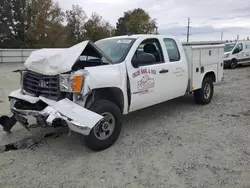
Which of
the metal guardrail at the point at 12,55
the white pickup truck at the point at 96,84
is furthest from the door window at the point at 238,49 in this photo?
the metal guardrail at the point at 12,55

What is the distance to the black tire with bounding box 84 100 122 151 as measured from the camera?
3.97 metres

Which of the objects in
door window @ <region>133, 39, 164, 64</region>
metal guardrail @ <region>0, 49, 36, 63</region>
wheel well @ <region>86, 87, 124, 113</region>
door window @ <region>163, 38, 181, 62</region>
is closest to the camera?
wheel well @ <region>86, 87, 124, 113</region>

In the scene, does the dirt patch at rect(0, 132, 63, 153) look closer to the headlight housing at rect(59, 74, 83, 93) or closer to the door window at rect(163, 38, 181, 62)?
the headlight housing at rect(59, 74, 83, 93)

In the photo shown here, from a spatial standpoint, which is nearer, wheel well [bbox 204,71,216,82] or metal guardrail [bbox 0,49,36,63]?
wheel well [bbox 204,71,216,82]

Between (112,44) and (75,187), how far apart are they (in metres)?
3.05

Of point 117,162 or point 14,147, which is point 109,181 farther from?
point 14,147

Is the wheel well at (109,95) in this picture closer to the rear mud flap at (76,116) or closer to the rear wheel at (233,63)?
the rear mud flap at (76,116)

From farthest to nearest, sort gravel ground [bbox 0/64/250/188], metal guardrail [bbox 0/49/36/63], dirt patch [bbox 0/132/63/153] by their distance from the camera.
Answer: metal guardrail [bbox 0/49/36/63] < dirt patch [bbox 0/132/63/153] < gravel ground [bbox 0/64/250/188]

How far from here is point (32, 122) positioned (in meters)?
4.07

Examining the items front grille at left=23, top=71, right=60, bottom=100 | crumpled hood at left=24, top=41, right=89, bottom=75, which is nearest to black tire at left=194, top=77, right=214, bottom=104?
crumpled hood at left=24, top=41, right=89, bottom=75

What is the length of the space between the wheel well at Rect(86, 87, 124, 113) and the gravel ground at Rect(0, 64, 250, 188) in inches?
28.6

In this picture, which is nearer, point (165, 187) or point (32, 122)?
point (165, 187)

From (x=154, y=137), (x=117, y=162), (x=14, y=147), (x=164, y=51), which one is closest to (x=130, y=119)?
(x=154, y=137)

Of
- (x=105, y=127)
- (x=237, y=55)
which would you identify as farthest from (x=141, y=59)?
(x=237, y=55)
